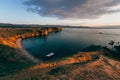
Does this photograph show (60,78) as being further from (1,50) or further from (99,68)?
(1,50)

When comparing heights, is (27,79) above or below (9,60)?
above

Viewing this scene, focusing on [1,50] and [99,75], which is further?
[1,50]

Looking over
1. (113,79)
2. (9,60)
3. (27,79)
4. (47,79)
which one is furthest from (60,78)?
(9,60)

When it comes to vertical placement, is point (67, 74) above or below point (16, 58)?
above

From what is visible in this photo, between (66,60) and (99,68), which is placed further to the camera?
(66,60)

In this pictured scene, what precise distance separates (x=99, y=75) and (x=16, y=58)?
112ft

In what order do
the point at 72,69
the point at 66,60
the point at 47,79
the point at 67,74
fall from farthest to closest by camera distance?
the point at 66,60 → the point at 72,69 → the point at 67,74 → the point at 47,79

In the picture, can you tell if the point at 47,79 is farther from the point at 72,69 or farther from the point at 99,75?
the point at 99,75

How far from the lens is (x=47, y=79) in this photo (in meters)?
18.2

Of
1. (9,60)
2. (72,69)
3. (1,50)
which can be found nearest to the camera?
(72,69)

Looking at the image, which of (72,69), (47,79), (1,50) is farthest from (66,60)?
(1,50)

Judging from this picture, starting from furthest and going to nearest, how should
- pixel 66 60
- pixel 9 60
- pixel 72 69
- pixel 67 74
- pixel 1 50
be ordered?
pixel 1 50, pixel 9 60, pixel 66 60, pixel 72 69, pixel 67 74

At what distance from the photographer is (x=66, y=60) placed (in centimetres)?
3038

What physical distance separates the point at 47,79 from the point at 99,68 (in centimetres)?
862
